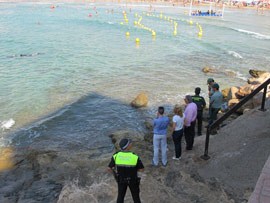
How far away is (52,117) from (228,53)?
68.5ft

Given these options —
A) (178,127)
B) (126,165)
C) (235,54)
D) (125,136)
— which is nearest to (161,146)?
(178,127)

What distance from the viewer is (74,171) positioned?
7.02m

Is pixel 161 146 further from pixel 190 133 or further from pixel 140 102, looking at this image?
pixel 140 102

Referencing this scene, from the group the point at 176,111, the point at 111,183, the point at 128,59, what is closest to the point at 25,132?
the point at 111,183

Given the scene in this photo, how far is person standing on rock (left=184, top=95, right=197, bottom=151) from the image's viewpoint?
22.3 ft

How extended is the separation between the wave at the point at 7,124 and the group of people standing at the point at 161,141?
7.22 meters

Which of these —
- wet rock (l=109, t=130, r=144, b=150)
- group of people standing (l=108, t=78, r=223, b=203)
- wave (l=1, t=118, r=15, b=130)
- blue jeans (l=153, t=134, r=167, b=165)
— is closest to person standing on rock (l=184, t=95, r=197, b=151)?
group of people standing (l=108, t=78, r=223, b=203)

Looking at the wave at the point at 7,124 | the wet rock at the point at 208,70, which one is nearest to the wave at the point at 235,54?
the wet rock at the point at 208,70

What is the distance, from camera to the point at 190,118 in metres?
6.83

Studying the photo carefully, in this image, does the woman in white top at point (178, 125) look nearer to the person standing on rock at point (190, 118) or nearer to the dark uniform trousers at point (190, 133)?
the person standing on rock at point (190, 118)

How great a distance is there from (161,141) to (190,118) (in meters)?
1.06

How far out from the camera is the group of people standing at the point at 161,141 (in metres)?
4.38

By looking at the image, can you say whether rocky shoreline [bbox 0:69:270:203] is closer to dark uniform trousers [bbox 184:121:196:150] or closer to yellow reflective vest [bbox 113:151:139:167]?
dark uniform trousers [bbox 184:121:196:150]

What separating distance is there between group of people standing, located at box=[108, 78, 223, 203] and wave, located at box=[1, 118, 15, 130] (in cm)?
722
